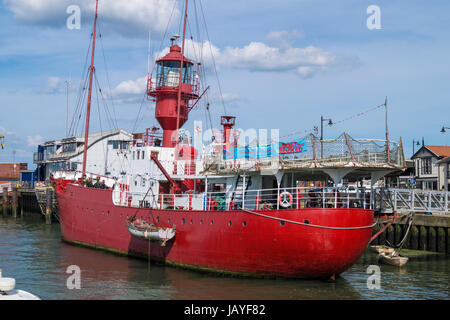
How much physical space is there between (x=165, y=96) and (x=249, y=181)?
10.5 metres

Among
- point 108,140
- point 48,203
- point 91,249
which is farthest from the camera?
point 108,140

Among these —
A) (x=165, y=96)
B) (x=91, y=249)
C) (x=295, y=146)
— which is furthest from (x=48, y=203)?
(x=295, y=146)

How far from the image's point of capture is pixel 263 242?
2131 centimetres

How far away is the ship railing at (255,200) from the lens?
21938mm

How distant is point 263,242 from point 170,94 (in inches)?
602

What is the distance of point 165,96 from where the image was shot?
33594 mm

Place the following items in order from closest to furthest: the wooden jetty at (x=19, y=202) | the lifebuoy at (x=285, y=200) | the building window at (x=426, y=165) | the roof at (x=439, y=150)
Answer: the lifebuoy at (x=285, y=200)
the roof at (x=439, y=150)
the building window at (x=426, y=165)
the wooden jetty at (x=19, y=202)

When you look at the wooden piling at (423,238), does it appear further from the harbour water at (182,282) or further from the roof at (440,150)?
the roof at (440,150)

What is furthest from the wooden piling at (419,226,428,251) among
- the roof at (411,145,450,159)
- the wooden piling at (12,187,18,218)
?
the wooden piling at (12,187,18,218)

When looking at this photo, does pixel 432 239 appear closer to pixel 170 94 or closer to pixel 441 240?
pixel 441 240

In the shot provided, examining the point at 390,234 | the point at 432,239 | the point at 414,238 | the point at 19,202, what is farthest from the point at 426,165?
the point at 19,202

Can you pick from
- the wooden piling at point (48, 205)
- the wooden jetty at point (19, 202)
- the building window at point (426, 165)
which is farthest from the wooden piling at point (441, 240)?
the wooden jetty at point (19, 202)

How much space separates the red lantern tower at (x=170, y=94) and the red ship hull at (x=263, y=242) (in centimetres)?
752
